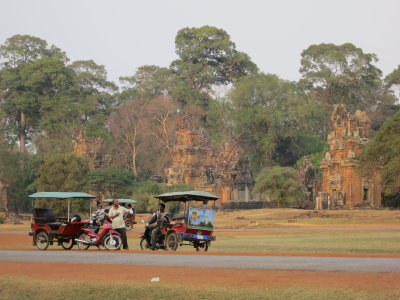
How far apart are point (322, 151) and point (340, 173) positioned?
1848cm

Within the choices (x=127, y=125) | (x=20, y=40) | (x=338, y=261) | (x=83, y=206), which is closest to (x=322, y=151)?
(x=127, y=125)

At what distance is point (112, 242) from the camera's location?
24312mm

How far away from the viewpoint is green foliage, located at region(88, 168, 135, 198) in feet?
249

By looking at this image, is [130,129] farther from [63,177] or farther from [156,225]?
[156,225]

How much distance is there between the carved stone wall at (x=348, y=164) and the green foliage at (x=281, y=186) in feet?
9.81

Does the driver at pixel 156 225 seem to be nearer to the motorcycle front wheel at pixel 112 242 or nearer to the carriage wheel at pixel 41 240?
the motorcycle front wheel at pixel 112 242

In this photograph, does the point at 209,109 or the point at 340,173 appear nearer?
the point at 340,173

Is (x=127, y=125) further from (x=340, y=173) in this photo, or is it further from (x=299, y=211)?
(x=299, y=211)

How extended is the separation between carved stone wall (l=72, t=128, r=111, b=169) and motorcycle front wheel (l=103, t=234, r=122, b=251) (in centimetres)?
5929

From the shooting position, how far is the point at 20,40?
10738 centimetres

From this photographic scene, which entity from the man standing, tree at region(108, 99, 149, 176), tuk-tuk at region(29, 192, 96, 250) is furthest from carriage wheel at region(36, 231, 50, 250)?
tree at region(108, 99, 149, 176)

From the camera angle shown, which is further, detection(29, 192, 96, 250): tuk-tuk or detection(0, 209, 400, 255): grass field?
detection(0, 209, 400, 255): grass field

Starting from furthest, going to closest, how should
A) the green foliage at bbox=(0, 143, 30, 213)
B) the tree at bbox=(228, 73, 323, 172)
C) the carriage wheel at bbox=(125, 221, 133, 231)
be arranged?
1. the tree at bbox=(228, 73, 323, 172)
2. the green foliage at bbox=(0, 143, 30, 213)
3. the carriage wheel at bbox=(125, 221, 133, 231)

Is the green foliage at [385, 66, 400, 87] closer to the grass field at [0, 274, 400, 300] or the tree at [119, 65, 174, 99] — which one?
the tree at [119, 65, 174, 99]
